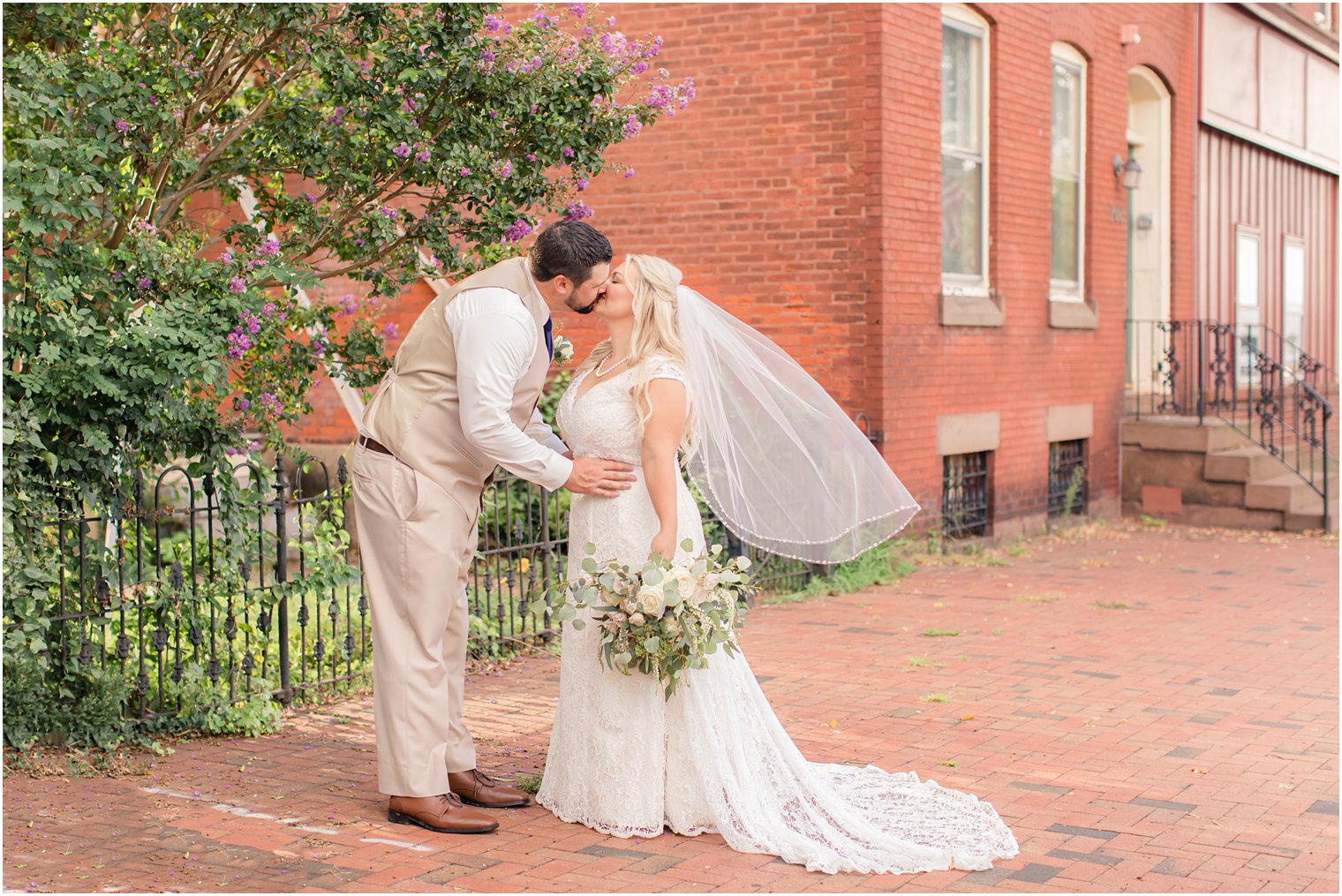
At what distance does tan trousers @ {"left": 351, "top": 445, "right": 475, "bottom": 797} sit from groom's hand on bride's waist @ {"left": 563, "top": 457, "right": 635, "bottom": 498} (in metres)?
0.42

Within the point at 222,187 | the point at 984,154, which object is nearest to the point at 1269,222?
the point at 984,154

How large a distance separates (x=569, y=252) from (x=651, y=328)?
1.36ft

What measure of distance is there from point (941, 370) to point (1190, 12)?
695cm

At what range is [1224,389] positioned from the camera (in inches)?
659

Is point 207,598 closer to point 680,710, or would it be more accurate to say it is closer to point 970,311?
point 680,710

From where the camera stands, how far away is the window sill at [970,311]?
39.7ft

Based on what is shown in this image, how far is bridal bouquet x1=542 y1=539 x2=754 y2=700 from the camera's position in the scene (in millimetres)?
4934

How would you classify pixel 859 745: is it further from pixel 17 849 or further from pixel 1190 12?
pixel 1190 12

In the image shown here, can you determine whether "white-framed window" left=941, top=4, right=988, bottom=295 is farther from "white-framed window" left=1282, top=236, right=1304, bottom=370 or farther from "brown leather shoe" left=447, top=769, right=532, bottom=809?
"white-framed window" left=1282, top=236, right=1304, bottom=370

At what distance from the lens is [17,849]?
4.86m

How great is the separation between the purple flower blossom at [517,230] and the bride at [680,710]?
2014 mm

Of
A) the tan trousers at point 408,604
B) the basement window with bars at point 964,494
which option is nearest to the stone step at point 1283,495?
the basement window with bars at point 964,494

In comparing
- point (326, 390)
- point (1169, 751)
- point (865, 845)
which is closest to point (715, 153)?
point (326, 390)

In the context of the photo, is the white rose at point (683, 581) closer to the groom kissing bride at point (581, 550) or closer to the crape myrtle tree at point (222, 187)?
the groom kissing bride at point (581, 550)
